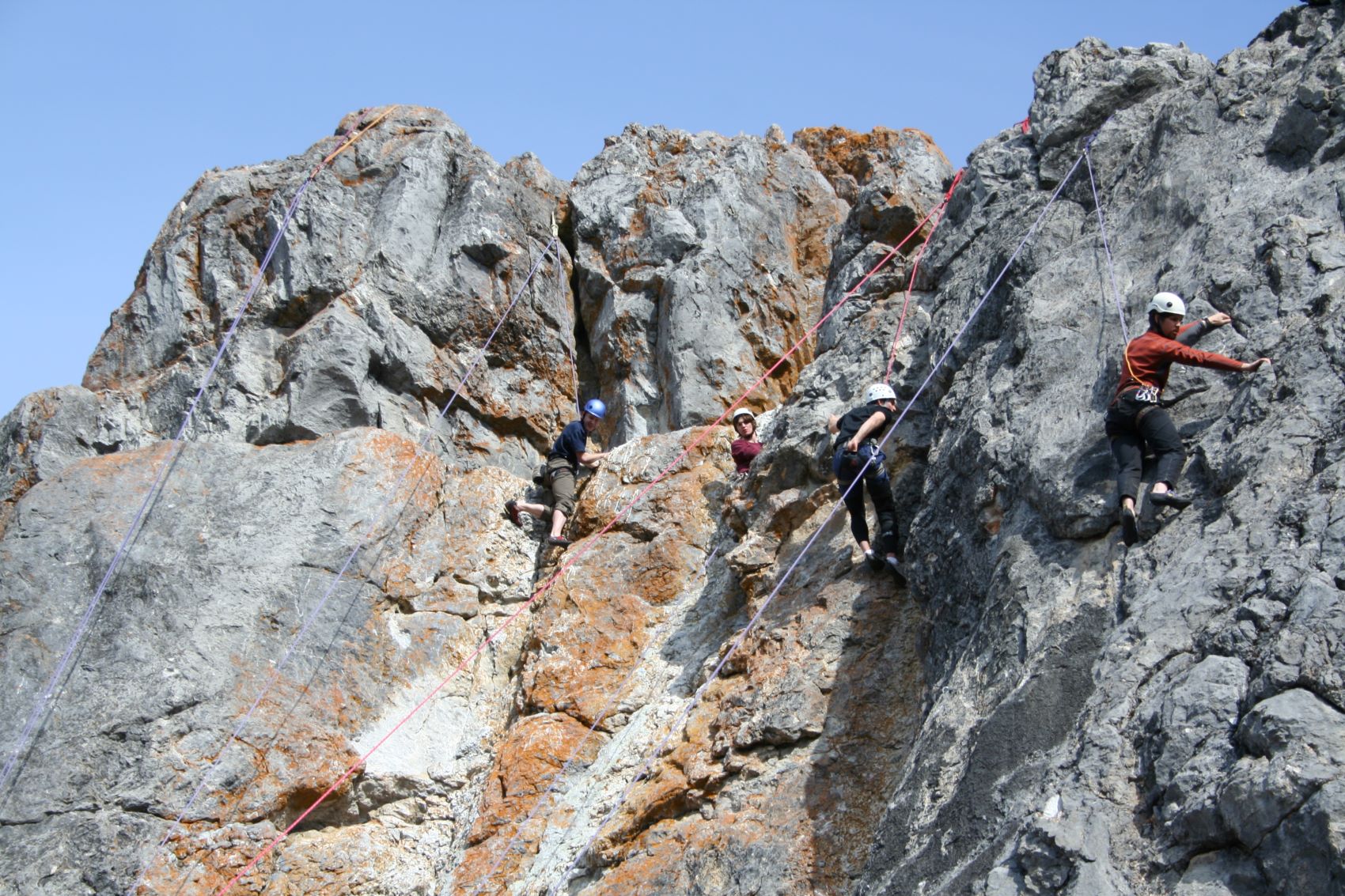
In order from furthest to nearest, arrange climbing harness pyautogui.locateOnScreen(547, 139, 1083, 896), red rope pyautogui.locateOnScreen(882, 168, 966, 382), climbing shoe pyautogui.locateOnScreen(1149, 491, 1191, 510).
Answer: red rope pyautogui.locateOnScreen(882, 168, 966, 382), climbing harness pyautogui.locateOnScreen(547, 139, 1083, 896), climbing shoe pyautogui.locateOnScreen(1149, 491, 1191, 510)

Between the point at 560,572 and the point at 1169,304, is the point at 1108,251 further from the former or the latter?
the point at 560,572

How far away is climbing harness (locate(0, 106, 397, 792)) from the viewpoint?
1366 cm

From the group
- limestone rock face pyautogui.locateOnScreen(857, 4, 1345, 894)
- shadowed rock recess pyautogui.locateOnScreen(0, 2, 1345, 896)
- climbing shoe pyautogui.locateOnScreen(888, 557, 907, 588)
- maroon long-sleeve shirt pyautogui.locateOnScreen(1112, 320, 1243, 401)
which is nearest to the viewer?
limestone rock face pyautogui.locateOnScreen(857, 4, 1345, 894)

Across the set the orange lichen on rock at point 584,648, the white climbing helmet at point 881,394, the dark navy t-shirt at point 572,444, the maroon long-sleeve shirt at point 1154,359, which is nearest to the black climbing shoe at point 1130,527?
the maroon long-sleeve shirt at point 1154,359

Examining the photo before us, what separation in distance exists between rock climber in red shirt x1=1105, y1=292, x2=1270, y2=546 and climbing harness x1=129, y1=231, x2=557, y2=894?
380 inches

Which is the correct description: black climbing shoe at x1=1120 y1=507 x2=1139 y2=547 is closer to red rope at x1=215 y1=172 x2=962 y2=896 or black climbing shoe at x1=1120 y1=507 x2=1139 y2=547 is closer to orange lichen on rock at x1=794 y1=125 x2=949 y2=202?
red rope at x1=215 y1=172 x2=962 y2=896

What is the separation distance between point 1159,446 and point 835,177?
15004 millimetres

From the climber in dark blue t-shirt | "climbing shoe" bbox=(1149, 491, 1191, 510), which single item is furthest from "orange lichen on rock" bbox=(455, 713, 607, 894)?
"climbing shoe" bbox=(1149, 491, 1191, 510)

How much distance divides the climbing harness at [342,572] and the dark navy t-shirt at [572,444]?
2045 mm

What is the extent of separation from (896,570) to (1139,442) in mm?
3176

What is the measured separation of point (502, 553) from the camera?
16.6m

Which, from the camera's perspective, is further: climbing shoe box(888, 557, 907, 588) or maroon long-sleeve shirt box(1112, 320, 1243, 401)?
climbing shoe box(888, 557, 907, 588)

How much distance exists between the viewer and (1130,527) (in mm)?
9461

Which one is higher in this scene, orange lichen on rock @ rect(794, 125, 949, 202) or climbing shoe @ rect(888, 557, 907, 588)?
orange lichen on rock @ rect(794, 125, 949, 202)
